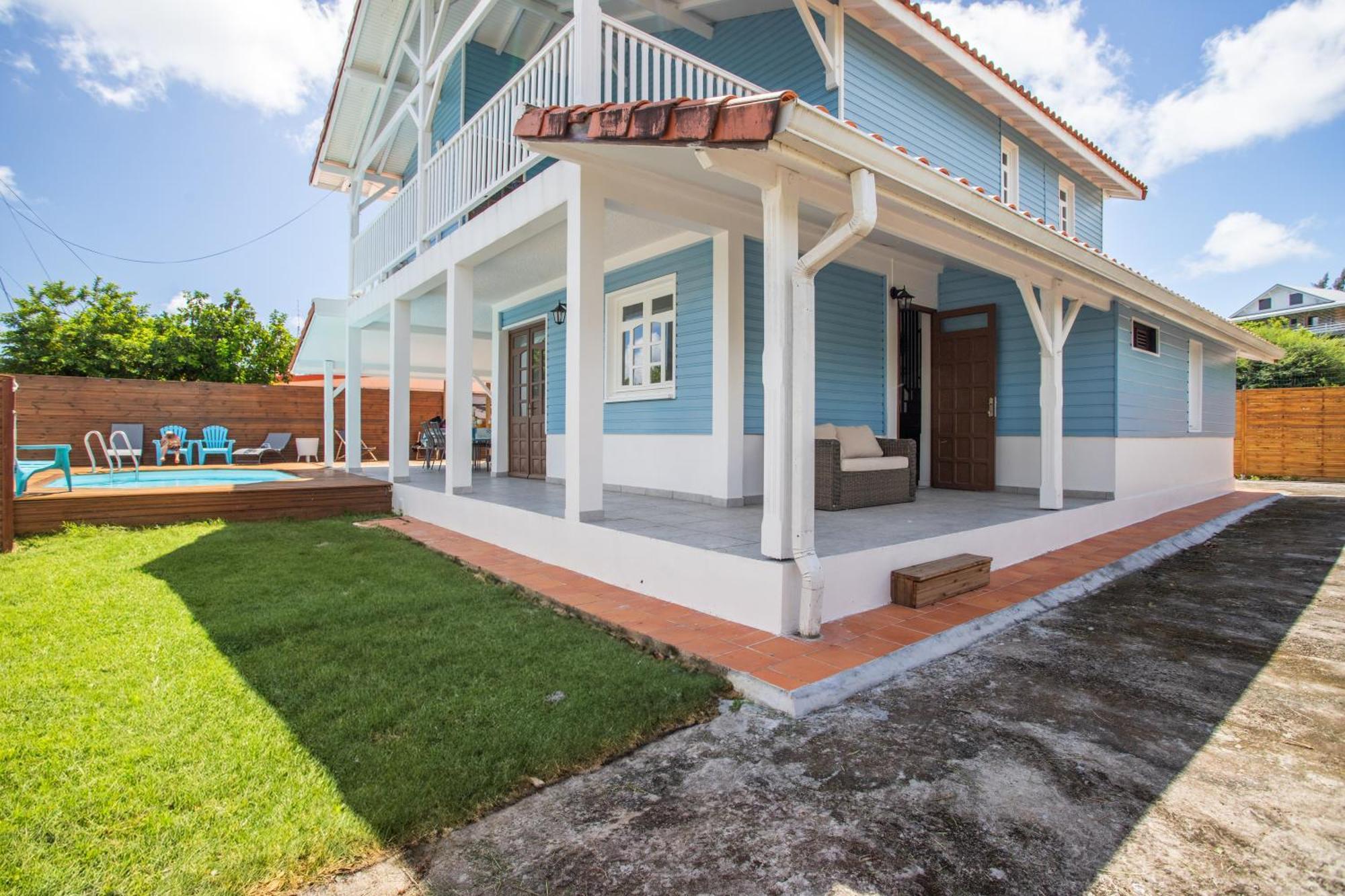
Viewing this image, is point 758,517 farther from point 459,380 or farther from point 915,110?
point 915,110

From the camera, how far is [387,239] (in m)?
8.70

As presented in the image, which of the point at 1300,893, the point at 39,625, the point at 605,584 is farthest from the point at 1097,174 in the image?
the point at 39,625

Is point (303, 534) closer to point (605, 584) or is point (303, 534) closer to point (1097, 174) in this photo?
point (605, 584)

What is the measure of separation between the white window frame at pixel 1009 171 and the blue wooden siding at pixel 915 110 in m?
0.26

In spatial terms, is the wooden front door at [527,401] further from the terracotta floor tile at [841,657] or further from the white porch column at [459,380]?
the terracotta floor tile at [841,657]

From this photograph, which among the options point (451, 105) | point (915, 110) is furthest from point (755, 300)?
point (451, 105)

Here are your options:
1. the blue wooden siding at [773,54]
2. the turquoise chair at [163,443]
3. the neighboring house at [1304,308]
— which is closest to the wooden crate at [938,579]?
the blue wooden siding at [773,54]

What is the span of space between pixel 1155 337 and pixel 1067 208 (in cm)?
323

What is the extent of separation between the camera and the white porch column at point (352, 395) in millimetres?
10000

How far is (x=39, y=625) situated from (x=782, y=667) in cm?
383

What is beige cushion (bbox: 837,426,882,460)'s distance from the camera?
6.16 metres

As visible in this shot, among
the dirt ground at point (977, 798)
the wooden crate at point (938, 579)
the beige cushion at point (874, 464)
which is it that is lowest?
the dirt ground at point (977, 798)

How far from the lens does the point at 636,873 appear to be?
158cm

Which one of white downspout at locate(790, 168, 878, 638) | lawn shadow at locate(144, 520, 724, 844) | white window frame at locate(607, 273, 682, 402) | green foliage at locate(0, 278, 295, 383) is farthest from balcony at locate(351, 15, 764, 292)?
green foliage at locate(0, 278, 295, 383)
